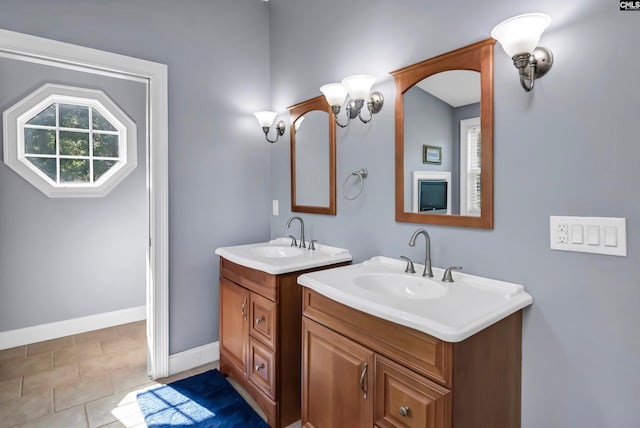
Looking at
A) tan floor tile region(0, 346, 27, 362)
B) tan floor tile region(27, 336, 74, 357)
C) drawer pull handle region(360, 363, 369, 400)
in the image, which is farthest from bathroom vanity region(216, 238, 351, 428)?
tan floor tile region(0, 346, 27, 362)

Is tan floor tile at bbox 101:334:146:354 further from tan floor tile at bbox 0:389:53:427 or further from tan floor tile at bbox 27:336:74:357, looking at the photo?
tan floor tile at bbox 0:389:53:427

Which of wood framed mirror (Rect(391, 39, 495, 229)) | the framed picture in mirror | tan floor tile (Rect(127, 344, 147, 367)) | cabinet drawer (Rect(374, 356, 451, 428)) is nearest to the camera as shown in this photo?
cabinet drawer (Rect(374, 356, 451, 428))

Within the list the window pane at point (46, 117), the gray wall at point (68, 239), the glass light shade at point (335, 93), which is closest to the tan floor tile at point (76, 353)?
the gray wall at point (68, 239)

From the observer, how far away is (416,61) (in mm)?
1724

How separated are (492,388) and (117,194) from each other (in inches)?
132

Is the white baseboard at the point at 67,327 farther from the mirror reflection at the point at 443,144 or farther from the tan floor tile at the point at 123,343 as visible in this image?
the mirror reflection at the point at 443,144

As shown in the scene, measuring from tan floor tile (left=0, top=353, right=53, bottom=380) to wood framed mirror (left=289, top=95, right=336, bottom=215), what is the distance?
2120mm

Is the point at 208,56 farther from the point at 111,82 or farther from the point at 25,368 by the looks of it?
the point at 25,368

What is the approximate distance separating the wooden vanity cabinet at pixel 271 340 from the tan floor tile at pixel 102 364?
1.07m

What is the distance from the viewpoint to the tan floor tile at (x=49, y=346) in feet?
8.98

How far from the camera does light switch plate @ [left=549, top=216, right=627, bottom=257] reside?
113 cm

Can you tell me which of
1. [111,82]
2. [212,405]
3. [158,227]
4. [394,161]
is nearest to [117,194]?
[111,82]

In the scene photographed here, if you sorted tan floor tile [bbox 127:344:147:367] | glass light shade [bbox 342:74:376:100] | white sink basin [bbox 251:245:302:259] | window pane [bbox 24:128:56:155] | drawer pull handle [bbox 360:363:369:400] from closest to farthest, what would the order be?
drawer pull handle [bbox 360:363:369:400], glass light shade [bbox 342:74:376:100], white sink basin [bbox 251:245:302:259], tan floor tile [bbox 127:344:147:367], window pane [bbox 24:128:56:155]

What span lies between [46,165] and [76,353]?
1590 millimetres
